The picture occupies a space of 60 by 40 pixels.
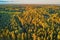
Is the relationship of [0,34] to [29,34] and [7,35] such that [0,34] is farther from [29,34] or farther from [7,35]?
[29,34]

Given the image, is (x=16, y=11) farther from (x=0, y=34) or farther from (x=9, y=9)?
(x=0, y=34)

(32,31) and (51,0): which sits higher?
(51,0)

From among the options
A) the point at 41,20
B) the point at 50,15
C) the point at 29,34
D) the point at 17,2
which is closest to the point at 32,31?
the point at 29,34

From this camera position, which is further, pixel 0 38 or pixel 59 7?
pixel 59 7

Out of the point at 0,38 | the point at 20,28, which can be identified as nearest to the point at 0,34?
the point at 0,38

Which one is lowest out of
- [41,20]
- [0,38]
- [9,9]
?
[0,38]

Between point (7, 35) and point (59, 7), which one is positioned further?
point (59, 7)
